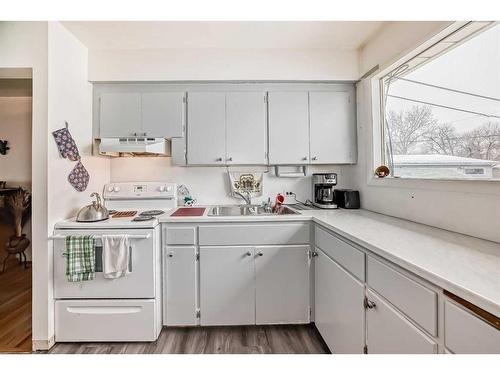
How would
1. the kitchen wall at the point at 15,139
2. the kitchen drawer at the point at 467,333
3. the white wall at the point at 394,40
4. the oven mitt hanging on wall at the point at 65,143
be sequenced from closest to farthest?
the kitchen drawer at the point at 467,333 < the white wall at the point at 394,40 < the oven mitt hanging on wall at the point at 65,143 < the kitchen wall at the point at 15,139

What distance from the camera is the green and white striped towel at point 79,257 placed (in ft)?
5.50

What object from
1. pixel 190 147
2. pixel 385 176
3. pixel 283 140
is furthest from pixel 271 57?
pixel 385 176

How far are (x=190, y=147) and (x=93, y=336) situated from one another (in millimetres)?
1665

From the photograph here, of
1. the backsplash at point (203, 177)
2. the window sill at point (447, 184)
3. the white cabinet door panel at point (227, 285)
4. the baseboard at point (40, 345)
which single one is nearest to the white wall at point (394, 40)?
the window sill at point (447, 184)

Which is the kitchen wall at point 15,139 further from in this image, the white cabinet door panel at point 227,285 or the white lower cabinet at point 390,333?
the white lower cabinet at point 390,333

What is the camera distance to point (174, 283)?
1.88 meters

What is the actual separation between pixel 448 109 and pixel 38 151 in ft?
9.16

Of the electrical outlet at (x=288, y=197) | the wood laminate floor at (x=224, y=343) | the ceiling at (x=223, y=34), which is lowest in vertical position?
the wood laminate floor at (x=224, y=343)

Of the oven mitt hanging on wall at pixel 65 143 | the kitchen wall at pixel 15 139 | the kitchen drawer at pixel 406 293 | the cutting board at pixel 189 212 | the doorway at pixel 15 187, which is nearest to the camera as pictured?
the kitchen drawer at pixel 406 293

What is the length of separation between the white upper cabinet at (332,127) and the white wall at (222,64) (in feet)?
0.62

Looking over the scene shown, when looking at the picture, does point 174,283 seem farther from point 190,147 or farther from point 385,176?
point 385,176

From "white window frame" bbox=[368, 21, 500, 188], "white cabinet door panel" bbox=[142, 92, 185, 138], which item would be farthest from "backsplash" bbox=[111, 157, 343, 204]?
"white window frame" bbox=[368, 21, 500, 188]

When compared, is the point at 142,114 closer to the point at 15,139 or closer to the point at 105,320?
the point at 105,320

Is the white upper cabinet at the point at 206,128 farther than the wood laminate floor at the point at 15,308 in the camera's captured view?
Yes
